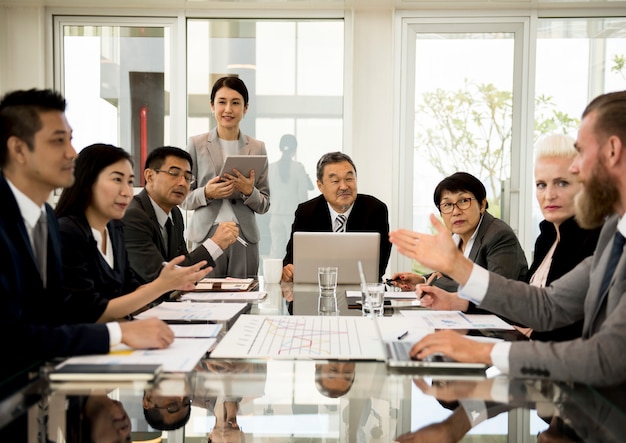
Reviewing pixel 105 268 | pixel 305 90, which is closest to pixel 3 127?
pixel 105 268

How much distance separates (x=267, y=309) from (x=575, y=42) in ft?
15.1

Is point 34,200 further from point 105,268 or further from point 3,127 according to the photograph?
point 105,268

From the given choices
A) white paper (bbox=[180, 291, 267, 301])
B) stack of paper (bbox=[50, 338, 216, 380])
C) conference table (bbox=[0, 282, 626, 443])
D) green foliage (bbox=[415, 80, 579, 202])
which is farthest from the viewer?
green foliage (bbox=[415, 80, 579, 202])

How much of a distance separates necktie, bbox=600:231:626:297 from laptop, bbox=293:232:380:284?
1.52m

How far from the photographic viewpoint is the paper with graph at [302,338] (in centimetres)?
147

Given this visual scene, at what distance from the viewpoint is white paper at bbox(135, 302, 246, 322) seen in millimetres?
1936

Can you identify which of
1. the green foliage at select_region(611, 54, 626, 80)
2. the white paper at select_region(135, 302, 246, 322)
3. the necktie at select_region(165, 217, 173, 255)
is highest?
the green foliage at select_region(611, 54, 626, 80)

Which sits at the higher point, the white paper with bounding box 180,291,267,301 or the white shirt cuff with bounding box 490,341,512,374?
the white shirt cuff with bounding box 490,341,512,374

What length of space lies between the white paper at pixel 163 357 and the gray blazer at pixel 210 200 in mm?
2309

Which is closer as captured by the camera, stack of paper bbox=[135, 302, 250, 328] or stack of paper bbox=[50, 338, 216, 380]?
stack of paper bbox=[50, 338, 216, 380]

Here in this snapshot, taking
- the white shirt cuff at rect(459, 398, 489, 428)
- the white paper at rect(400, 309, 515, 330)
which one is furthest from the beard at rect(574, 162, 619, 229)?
the white shirt cuff at rect(459, 398, 489, 428)

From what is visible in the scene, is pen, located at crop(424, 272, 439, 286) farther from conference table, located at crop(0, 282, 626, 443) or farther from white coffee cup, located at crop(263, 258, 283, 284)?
conference table, located at crop(0, 282, 626, 443)

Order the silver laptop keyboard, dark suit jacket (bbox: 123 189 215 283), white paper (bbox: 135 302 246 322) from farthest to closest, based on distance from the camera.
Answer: dark suit jacket (bbox: 123 189 215 283), white paper (bbox: 135 302 246 322), the silver laptop keyboard

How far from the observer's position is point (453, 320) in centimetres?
195
